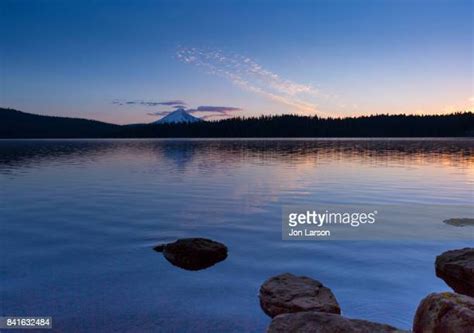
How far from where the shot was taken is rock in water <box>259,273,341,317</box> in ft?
30.0

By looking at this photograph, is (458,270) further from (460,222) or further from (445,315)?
(460,222)

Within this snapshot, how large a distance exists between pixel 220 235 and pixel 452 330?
11466 mm

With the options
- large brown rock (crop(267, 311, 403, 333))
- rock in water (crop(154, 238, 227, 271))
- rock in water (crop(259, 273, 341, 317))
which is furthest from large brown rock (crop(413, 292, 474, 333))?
rock in water (crop(154, 238, 227, 271))

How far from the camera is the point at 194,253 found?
43.8 feet

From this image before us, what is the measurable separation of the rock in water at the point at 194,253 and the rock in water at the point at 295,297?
3418mm

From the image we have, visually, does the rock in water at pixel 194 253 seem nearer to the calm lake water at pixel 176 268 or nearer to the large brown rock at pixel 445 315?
the calm lake water at pixel 176 268

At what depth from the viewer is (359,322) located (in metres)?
7.50

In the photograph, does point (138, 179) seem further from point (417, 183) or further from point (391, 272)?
point (391, 272)

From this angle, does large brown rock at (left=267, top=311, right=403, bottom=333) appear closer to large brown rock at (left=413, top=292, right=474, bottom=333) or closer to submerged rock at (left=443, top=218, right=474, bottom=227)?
large brown rock at (left=413, top=292, right=474, bottom=333)

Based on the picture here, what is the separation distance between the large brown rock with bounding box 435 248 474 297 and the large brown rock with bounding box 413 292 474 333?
4128 millimetres

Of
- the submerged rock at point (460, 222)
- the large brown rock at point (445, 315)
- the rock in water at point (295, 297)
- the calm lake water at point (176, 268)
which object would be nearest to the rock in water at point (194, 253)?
the calm lake water at point (176, 268)

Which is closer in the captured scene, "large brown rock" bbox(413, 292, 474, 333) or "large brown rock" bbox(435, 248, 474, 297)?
"large brown rock" bbox(413, 292, 474, 333)

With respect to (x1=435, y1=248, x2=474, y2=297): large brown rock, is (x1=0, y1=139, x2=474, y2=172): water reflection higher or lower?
higher

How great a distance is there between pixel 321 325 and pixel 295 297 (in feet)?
7.43
